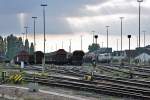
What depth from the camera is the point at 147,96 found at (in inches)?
1121

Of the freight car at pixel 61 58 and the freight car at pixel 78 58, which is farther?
the freight car at pixel 61 58

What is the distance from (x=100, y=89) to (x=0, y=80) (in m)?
13.4

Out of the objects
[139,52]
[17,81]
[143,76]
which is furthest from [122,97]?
[139,52]

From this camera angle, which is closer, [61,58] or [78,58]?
[78,58]

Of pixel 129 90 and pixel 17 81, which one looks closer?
pixel 129 90

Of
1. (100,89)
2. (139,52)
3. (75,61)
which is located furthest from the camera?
(139,52)

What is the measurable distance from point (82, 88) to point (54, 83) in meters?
Result: 5.01

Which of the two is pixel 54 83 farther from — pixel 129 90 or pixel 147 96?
pixel 147 96

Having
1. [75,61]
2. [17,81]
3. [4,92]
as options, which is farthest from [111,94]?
[75,61]

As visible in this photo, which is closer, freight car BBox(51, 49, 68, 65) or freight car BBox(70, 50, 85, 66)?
freight car BBox(70, 50, 85, 66)

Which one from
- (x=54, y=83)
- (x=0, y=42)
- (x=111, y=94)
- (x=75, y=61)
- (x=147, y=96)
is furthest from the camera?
(x=0, y=42)

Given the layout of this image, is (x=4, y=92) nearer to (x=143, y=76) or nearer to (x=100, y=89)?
(x=100, y=89)

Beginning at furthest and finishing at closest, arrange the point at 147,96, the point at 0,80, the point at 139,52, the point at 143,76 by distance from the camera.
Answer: the point at 139,52, the point at 143,76, the point at 0,80, the point at 147,96

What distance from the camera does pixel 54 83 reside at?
40.5 m
